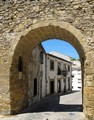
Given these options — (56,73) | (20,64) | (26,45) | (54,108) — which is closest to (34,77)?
(54,108)

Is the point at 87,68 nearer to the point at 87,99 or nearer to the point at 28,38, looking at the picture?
the point at 87,99

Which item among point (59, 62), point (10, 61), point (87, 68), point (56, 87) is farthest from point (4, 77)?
point (59, 62)

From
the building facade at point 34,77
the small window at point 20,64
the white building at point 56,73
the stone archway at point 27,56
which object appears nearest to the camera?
the stone archway at point 27,56

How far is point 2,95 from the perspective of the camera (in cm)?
720

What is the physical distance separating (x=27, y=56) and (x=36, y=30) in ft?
7.12

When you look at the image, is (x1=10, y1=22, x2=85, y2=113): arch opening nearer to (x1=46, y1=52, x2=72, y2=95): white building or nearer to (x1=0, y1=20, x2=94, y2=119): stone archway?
(x1=0, y1=20, x2=94, y2=119): stone archway

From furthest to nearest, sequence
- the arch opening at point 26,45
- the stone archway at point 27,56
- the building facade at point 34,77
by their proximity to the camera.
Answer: the building facade at point 34,77 → the arch opening at point 26,45 → the stone archway at point 27,56

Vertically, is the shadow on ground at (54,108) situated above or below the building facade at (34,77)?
below

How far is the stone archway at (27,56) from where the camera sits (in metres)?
6.37

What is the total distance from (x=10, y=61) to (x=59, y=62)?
650 inches

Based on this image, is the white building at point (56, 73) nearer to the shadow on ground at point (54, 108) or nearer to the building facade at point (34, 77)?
the building facade at point (34, 77)

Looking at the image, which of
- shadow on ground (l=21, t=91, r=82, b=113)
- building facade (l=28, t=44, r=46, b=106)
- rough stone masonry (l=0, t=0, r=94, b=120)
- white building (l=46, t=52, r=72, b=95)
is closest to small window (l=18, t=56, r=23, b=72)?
rough stone masonry (l=0, t=0, r=94, b=120)

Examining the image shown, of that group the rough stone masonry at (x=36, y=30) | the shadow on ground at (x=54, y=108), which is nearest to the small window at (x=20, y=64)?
the rough stone masonry at (x=36, y=30)

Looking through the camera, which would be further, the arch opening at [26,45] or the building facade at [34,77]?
the building facade at [34,77]
